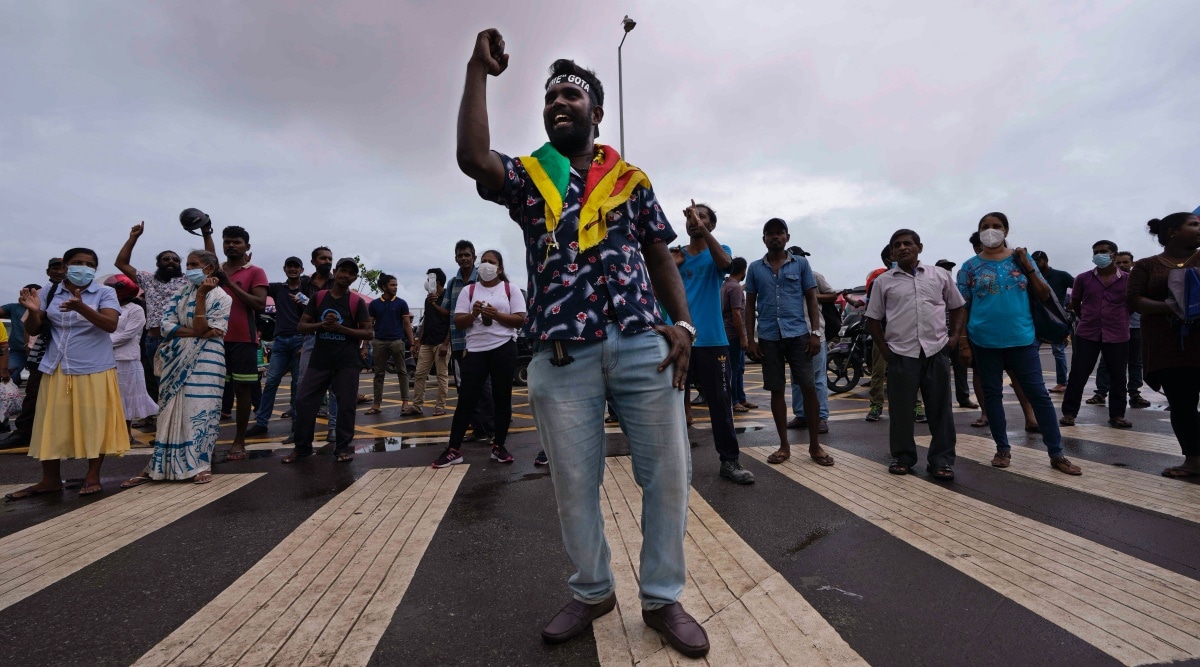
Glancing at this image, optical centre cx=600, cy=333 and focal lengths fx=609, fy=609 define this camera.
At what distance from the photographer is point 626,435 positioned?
206 centimetres

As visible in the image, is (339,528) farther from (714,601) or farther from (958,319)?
(958,319)

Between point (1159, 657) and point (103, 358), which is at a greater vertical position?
point (103, 358)

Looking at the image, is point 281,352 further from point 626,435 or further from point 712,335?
point 626,435

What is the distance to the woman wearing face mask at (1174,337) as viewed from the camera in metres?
4.25

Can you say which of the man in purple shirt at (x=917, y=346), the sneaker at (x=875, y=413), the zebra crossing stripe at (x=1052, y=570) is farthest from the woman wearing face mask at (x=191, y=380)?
the sneaker at (x=875, y=413)

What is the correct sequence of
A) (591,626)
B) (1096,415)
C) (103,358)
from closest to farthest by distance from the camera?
(591,626) < (103,358) < (1096,415)

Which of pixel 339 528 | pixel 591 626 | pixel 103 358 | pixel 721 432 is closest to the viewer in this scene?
pixel 591 626

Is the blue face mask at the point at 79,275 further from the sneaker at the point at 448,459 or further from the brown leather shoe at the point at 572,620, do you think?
the brown leather shoe at the point at 572,620

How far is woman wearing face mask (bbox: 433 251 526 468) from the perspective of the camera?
203 inches

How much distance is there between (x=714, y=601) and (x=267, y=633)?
5.53 ft

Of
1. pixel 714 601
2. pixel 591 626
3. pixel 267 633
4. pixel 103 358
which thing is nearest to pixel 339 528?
pixel 267 633

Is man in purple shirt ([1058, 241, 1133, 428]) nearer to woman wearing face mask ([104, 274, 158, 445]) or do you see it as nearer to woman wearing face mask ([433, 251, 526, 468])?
woman wearing face mask ([433, 251, 526, 468])

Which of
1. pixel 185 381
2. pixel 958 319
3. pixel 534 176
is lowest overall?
pixel 185 381

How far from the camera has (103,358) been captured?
471 centimetres
